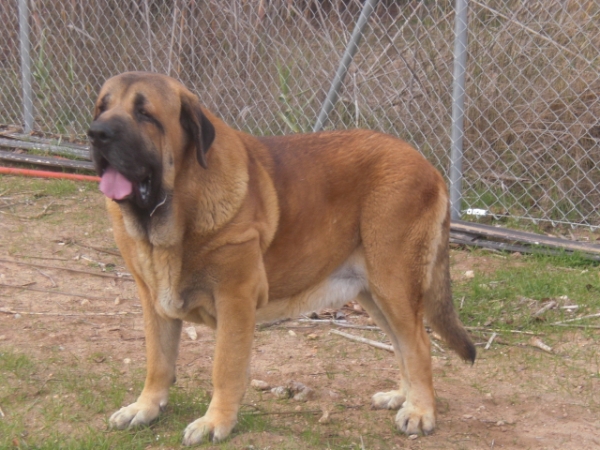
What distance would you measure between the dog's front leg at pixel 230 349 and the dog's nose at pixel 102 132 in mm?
757

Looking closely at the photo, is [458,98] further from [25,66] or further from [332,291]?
[25,66]

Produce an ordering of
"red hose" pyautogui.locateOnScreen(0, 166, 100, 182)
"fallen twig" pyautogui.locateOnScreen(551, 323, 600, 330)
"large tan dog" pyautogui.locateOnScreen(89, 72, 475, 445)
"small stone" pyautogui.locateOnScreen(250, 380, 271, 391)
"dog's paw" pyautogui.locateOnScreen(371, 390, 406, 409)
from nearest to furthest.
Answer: "large tan dog" pyautogui.locateOnScreen(89, 72, 475, 445) < "dog's paw" pyautogui.locateOnScreen(371, 390, 406, 409) < "small stone" pyautogui.locateOnScreen(250, 380, 271, 391) < "fallen twig" pyautogui.locateOnScreen(551, 323, 600, 330) < "red hose" pyautogui.locateOnScreen(0, 166, 100, 182)

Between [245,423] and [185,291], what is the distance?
69 centimetres

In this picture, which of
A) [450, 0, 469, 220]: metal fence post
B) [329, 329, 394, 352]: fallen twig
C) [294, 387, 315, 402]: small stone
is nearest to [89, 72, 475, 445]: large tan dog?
[294, 387, 315, 402]: small stone

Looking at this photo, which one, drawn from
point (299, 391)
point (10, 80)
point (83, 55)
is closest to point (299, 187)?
point (299, 391)

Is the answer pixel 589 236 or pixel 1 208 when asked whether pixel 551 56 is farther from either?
pixel 1 208

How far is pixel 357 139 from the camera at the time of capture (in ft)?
12.9

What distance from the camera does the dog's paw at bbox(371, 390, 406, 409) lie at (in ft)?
12.9

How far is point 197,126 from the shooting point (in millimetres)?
3256

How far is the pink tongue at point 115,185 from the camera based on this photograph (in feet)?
10.2

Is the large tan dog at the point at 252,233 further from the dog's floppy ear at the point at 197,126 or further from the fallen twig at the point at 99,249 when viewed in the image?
the fallen twig at the point at 99,249

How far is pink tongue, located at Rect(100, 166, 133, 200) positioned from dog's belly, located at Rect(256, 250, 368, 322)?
40.1 inches

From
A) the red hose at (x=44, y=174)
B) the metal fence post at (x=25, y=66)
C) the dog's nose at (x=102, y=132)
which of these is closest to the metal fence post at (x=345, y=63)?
the red hose at (x=44, y=174)

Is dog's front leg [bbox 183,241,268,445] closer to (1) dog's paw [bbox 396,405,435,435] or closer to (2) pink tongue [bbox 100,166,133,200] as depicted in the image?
(2) pink tongue [bbox 100,166,133,200]
